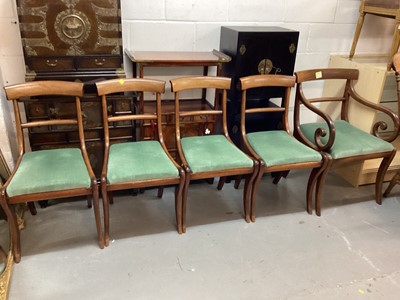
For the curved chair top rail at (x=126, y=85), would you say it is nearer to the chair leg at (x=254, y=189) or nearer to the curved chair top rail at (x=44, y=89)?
the curved chair top rail at (x=44, y=89)

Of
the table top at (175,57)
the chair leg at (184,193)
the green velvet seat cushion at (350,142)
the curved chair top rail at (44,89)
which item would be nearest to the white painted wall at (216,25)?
the table top at (175,57)

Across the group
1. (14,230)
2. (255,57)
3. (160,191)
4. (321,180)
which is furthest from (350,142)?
(14,230)

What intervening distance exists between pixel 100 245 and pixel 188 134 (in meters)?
0.96

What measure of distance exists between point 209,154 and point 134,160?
0.44 metres

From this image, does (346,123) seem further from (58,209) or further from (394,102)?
(58,209)

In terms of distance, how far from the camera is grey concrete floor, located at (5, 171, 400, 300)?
1.79 metres

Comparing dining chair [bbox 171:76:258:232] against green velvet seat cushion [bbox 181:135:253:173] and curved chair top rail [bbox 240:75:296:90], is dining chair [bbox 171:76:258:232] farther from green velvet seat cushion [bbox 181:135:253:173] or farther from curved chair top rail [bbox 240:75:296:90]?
curved chair top rail [bbox 240:75:296:90]

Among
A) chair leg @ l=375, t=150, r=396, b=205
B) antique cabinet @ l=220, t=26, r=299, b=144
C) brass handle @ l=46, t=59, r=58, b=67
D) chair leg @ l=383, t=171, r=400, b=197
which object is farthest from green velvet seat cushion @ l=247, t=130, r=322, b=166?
brass handle @ l=46, t=59, r=58, b=67

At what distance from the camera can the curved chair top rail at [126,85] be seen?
207 centimetres

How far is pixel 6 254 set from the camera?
6.16 ft

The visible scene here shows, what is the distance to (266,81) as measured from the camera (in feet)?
7.79

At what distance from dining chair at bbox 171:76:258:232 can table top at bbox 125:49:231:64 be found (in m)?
0.15

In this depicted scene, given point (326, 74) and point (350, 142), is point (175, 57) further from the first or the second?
point (350, 142)

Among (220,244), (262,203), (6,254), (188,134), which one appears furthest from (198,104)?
(6,254)
